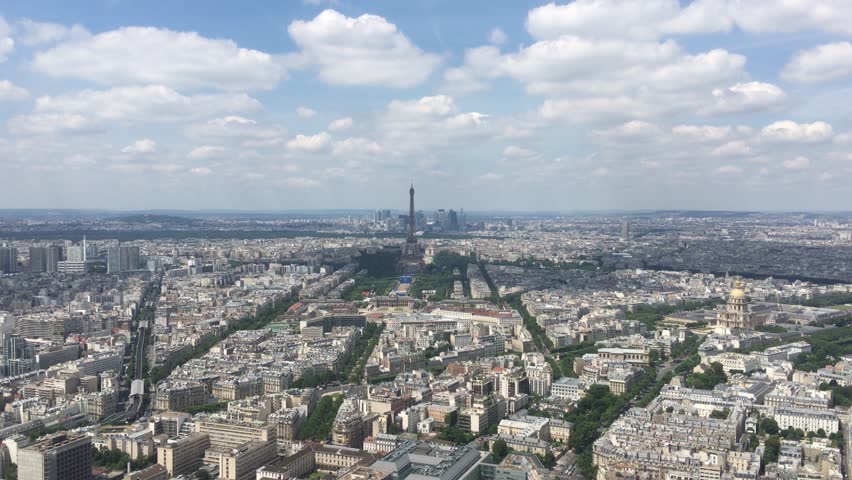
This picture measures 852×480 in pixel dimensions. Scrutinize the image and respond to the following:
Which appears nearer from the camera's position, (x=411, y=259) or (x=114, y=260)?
(x=114, y=260)

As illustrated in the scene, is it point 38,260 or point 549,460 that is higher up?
point 38,260

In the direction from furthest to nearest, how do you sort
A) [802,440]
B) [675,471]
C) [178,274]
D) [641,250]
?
[641,250]
[178,274]
[802,440]
[675,471]

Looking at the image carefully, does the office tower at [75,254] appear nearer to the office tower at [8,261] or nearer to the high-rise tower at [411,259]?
the office tower at [8,261]

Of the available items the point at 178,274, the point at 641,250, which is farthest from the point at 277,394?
the point at 641,250

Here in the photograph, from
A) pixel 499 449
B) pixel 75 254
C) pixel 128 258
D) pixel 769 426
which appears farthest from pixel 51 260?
pixel 769 426

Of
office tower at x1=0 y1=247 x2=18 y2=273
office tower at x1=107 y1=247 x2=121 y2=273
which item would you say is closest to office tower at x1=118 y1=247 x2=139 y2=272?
office tower at x1=107 y1=247 x2=121 y2=273

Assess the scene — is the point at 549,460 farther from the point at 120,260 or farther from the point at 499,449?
the point at 120,260

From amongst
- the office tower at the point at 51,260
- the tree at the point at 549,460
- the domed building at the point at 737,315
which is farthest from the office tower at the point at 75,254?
the tree at the point at 549,460

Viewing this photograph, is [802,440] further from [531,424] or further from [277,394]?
[277,394]
